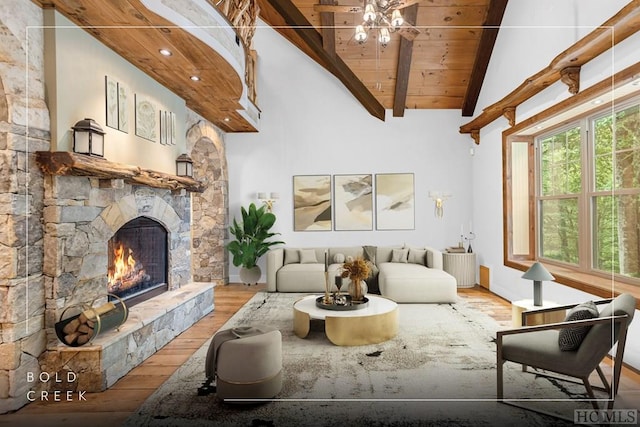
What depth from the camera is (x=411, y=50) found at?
223 inches

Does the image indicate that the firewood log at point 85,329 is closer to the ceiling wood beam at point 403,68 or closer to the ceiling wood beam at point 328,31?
the ceiling wood beam at point 328,31

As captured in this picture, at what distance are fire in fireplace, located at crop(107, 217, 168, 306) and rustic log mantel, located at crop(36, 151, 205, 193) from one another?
517mm

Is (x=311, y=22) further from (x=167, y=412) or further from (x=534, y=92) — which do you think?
(x=167, y=412)

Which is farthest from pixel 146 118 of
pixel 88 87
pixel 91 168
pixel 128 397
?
pixel 128 397

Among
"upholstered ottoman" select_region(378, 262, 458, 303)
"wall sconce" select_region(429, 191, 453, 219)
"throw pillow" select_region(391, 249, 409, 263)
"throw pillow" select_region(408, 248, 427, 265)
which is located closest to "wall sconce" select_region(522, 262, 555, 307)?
"upholstered ottoman" select_region(378, 262, 458, 303)

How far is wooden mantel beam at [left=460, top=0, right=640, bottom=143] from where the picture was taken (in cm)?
278

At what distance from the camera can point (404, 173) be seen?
6938 mm

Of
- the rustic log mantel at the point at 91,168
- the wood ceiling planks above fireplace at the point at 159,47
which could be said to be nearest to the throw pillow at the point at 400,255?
the wood ceiling planks above fireplace at the point at 159,47

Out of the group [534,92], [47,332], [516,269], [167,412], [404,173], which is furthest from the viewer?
[404,173]

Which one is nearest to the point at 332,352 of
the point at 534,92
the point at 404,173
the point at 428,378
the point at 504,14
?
the point at 428,378

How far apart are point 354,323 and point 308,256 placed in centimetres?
292

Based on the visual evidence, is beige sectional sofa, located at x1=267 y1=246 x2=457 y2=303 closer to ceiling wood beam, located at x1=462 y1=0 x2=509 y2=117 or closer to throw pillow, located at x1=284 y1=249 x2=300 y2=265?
throw pillow, located at x1=284 y1=249 x2=300 y2=265

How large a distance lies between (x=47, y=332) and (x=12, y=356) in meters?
0.28

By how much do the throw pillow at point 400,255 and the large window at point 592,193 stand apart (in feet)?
6.29
